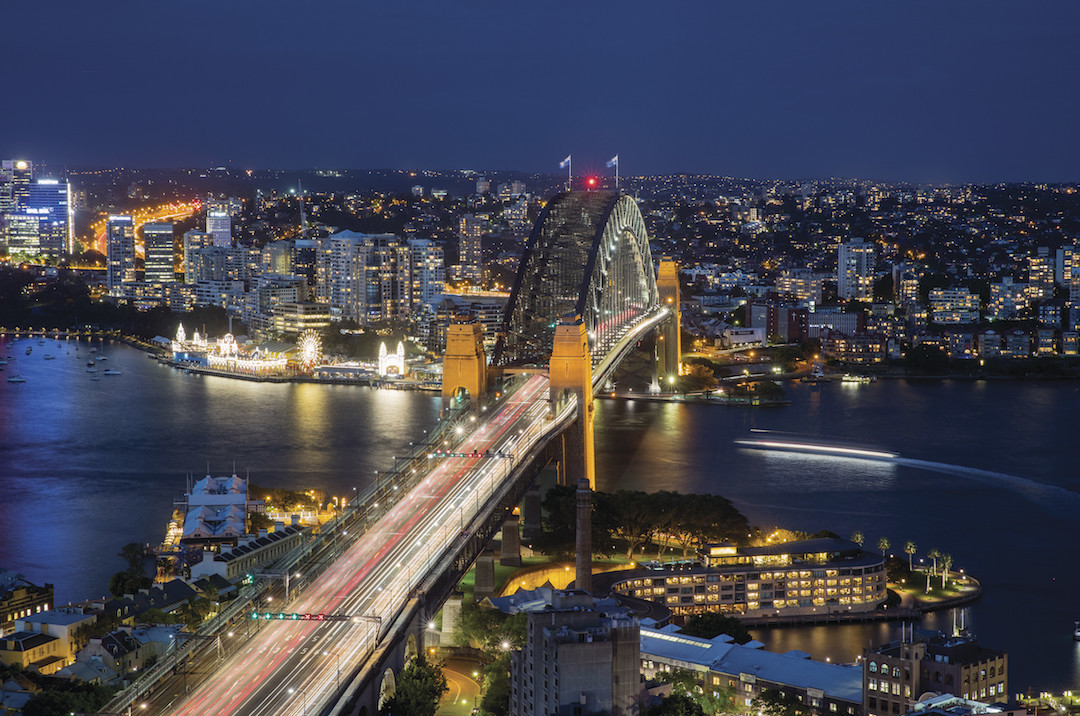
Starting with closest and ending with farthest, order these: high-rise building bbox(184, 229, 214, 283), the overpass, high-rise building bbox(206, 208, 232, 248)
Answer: the overpass < high-rise building bbox(184, 229, 214, 283) < high-rise building bbox(206, 208, 232, 248)

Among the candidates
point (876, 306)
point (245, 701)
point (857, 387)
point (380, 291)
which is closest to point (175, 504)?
point (245, 701)

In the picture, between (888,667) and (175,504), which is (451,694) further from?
(175,504)

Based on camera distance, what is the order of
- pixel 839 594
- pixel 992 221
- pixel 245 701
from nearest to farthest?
pixel 245 701 → pixel 839 594 → pixel 992 221

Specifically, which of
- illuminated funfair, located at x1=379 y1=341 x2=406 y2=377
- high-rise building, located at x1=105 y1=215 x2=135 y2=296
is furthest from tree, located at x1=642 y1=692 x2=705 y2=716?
high-rise building, located at x1=105 y1=215 x2=135 y2=296

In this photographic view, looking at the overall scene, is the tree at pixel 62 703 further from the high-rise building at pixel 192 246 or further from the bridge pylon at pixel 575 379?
the high-rise building at pixel 192 246

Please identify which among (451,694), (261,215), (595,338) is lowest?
(451,694)

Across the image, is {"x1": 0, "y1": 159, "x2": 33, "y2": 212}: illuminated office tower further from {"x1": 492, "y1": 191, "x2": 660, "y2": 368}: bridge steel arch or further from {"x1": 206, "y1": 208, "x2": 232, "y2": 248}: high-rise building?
{"x1": 492, "y1": 191, "x2": 660, "y2": 368}: bridge steel arch
